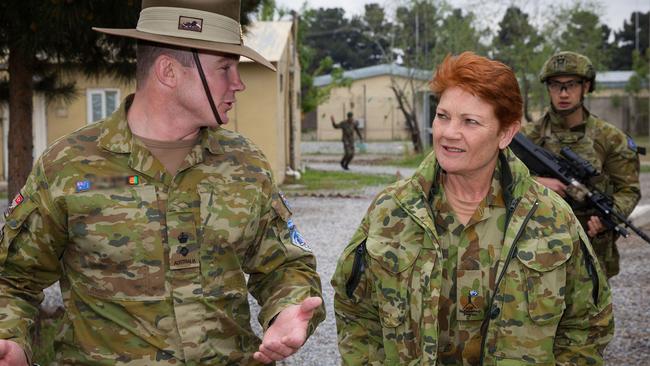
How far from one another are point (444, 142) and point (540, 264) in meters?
0.49

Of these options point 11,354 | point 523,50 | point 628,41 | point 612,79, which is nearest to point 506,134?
point 11,354

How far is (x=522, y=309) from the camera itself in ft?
8.57

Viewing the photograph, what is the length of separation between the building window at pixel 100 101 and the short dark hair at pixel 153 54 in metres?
17.3

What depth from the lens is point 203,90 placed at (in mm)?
2582

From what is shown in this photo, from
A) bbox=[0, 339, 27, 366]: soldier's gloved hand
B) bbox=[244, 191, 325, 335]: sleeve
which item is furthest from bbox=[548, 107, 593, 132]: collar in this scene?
bbox=[0, 339, 27, 366]: soldier's gloved hand

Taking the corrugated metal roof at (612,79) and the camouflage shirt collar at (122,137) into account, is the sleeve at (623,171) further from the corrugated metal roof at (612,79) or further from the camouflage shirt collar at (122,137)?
the corrugated metal roof at (612,79)

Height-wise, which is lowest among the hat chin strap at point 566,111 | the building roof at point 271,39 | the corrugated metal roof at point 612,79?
the hat chin strap at point 566,111

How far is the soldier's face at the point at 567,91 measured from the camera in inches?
209

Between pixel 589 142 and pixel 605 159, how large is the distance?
0.22 m

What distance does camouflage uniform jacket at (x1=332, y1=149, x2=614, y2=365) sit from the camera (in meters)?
2.61

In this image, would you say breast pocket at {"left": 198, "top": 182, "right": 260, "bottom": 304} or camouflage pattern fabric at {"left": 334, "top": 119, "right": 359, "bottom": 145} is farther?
camouflage pattern fabric at {"left": 334, "top": 119, "right": 359, "bottom": 145}

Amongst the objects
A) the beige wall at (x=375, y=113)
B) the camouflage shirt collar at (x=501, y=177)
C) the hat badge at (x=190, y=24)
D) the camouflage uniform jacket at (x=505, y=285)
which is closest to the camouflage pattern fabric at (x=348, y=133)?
the beige wall at (x=375, y=113)

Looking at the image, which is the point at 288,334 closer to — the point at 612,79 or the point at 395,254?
the point at 395,254

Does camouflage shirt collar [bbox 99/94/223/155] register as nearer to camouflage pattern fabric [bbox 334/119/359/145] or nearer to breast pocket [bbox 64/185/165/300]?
breast pocket [bbox 64/185/165/300]
